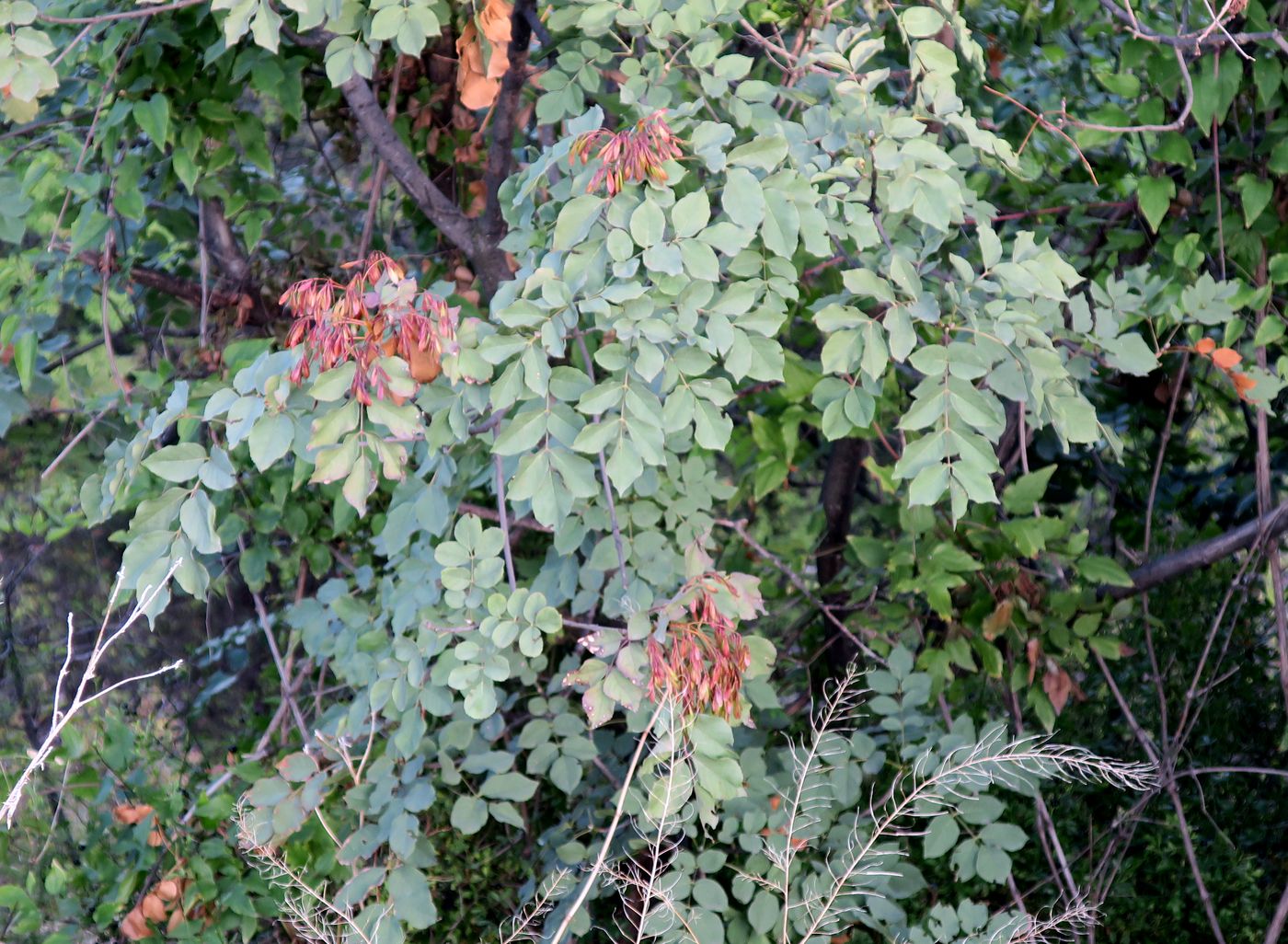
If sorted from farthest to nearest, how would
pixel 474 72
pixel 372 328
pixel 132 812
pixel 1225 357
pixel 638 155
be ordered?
pixel 132 812 → pixel 1225 357 → pixel 474 72 → pixel 372 328 → pixel 638 155

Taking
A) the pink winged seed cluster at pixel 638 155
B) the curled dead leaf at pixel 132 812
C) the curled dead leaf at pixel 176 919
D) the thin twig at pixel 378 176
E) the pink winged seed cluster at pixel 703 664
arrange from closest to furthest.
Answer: the pink winged seed cluster at pixel 638 155 → the pink winged seed cluster at pixel 703 664 → the curled dead leaf at pixel 176 919 → the curled dead leaf at pixel 132 812 → the thin twig at pixel 378 176

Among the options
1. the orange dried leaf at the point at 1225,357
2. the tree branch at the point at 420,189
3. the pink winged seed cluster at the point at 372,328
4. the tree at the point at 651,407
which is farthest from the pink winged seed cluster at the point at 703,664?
the orange dried leaf at the point at 1225,357

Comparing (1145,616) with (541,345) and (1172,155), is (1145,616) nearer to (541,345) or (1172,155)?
(1172,155)

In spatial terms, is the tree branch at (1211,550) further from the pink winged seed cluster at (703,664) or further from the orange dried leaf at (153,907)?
the orange dried leaf at (153,907)

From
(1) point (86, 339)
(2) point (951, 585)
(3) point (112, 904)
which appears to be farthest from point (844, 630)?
Answer: (1) point (86, 339)

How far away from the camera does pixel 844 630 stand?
222 cm

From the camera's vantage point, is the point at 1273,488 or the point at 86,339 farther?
the point at 86,339

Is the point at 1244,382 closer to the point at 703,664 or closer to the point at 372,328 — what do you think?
A: the point at 703,664

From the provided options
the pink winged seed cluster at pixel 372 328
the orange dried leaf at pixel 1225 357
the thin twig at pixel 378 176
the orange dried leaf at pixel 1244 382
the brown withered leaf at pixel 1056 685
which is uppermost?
the pink winged seed cluster at pixel 372 328

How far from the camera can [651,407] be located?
1.40 metres

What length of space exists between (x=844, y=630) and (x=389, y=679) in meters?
0.88

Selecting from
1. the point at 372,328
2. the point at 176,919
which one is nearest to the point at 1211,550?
the point at 372,328

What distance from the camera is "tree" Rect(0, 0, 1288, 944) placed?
56.5 inches

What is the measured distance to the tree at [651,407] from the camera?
1.43 meters
